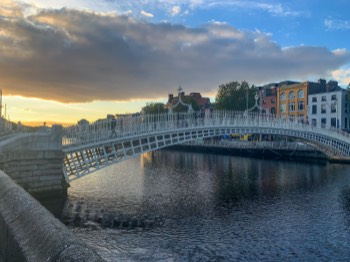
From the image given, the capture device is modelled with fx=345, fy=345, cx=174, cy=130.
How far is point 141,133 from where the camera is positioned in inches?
1033

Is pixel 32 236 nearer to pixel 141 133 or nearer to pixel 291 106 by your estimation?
pixel 141 133

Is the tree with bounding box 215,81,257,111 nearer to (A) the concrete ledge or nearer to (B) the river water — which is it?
(B) the river water

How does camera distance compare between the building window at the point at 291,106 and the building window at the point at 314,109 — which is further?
the building window at the point at 291,106

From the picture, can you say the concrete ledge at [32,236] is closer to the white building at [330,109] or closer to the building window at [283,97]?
the white building at [330,109]

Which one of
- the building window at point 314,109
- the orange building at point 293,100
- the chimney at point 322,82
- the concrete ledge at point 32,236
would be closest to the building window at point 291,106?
the orange building at point 293,100

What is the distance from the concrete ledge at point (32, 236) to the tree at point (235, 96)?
73445mm

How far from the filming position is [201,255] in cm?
1320

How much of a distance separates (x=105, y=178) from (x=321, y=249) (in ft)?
74.1

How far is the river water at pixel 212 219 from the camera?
13727 mm

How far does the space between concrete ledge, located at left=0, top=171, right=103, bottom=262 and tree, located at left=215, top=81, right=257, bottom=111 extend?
73.4m

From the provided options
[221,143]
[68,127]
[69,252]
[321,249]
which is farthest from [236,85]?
[69,252]

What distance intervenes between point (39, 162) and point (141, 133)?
8.05 metres

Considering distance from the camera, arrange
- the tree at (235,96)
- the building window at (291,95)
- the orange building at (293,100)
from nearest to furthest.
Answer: the orange building at (293,100) < the building window at (291,95) < the tree at (235,96)

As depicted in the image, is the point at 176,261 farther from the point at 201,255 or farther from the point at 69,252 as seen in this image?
the point at 69,252
